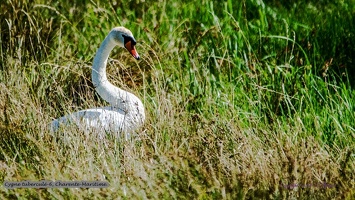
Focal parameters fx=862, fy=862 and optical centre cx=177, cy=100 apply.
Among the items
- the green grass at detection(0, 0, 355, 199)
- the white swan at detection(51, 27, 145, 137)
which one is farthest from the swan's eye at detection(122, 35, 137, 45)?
the green grass at detection(0, 0, 355, 199)

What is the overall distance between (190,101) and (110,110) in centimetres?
60

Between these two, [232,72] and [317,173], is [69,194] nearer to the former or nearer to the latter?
[317,173]

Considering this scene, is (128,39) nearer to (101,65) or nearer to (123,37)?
(123,37)

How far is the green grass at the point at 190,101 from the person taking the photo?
4.69 m

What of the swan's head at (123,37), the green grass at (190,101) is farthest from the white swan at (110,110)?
the green grass at (190,101)

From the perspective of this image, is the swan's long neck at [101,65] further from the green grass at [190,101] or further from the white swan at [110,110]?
the green grass at [190,101]

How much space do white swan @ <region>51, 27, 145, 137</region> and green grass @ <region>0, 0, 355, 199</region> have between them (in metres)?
0.11

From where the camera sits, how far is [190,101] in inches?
239

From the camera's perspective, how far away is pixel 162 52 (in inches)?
268

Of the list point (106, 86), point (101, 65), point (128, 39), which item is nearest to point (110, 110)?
point (106, 86)

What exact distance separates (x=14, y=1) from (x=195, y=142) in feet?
8.23

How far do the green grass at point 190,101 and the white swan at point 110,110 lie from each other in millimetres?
110

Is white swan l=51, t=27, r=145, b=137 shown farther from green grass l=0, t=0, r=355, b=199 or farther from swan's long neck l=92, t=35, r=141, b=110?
green grass l=0, t=0, r=355, b=199

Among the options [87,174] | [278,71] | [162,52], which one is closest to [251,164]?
[87,174]
